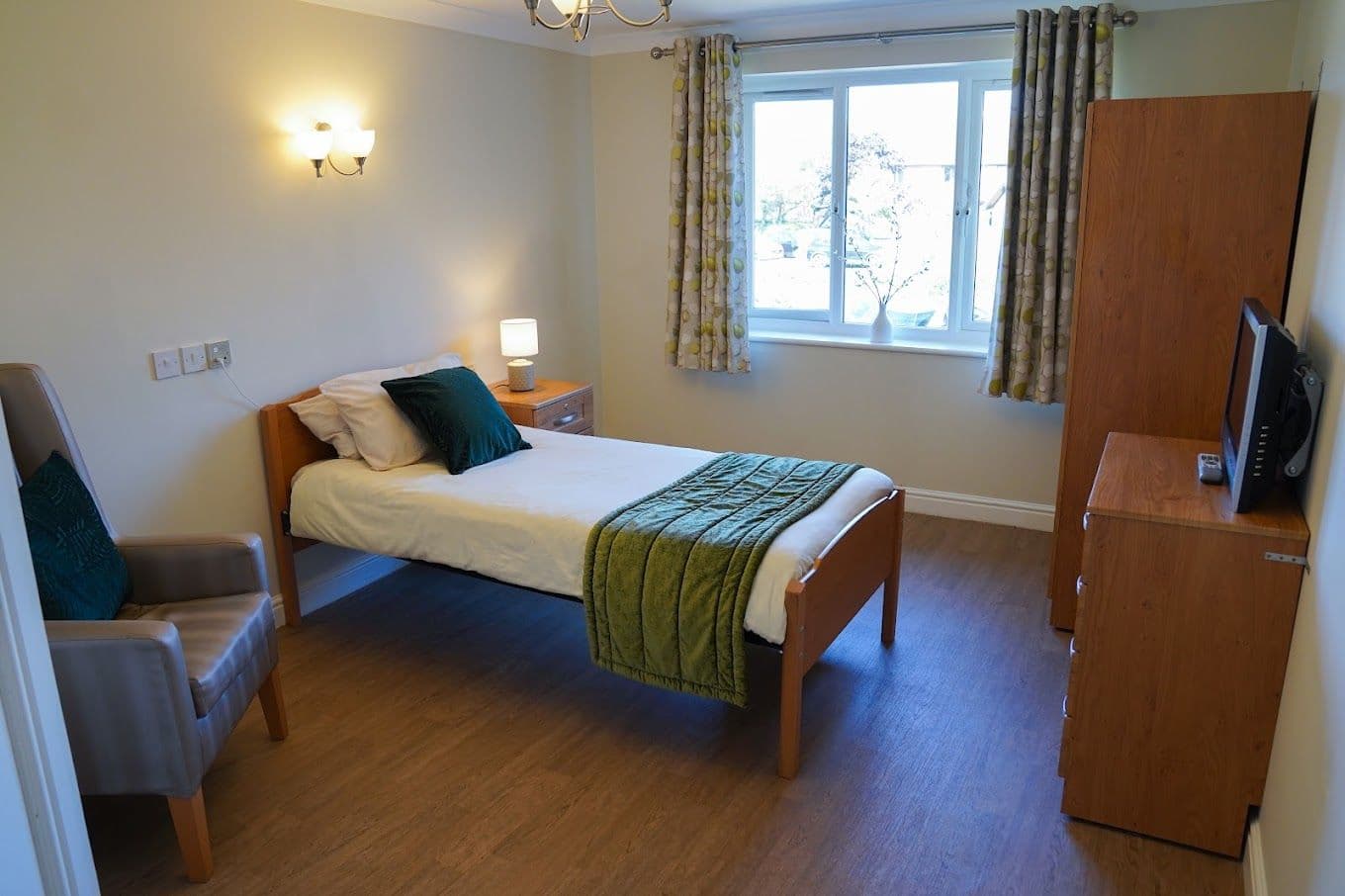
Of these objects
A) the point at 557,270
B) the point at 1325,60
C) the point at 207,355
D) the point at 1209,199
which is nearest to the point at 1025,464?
the point at 1209,199

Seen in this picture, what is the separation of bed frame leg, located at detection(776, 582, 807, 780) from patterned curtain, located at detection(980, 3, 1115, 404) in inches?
87.6

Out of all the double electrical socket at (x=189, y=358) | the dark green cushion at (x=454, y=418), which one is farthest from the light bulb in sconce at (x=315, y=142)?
the dark green cushion at (x=454, y=418)

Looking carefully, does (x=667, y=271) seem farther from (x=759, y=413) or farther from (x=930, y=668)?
(x=930, y=668)

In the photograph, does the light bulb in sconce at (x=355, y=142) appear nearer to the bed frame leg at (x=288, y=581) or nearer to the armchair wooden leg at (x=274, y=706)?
the bed frame leg at (x=288, y=581)

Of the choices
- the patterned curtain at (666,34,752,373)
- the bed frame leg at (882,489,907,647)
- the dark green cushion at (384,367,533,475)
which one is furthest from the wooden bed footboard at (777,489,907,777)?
the patterned curtain at (666,34,752,373)

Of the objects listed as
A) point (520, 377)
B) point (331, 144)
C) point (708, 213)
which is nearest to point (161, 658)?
point (331, 144)

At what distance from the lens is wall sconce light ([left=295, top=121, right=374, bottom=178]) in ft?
11.8

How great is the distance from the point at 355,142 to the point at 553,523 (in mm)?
1777

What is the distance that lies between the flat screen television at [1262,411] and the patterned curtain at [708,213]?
9.19 ft

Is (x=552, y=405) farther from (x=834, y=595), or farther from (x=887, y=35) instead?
(x=887, y=35)

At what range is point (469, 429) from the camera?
3686 millimetres

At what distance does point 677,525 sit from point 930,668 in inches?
44.1

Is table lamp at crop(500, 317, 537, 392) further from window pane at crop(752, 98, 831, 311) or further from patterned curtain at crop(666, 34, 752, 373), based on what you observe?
window pane at crop(752, 98, 831, 311)

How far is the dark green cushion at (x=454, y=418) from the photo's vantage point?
12.0 feet
